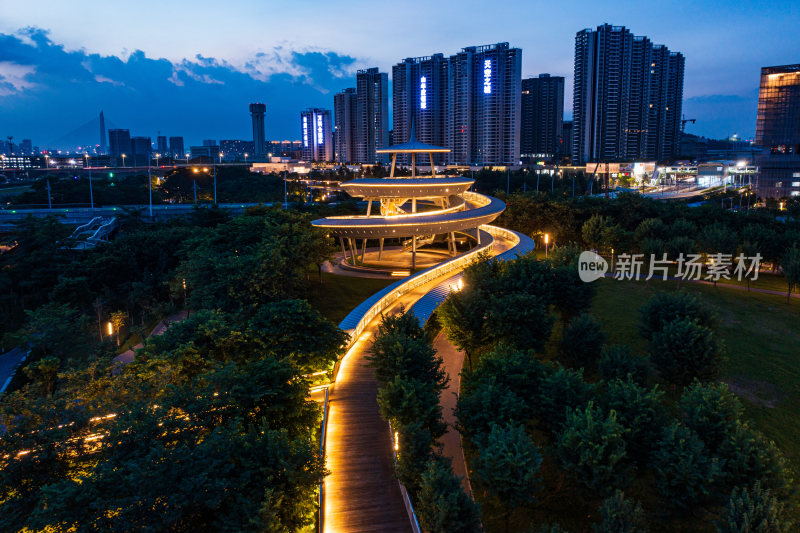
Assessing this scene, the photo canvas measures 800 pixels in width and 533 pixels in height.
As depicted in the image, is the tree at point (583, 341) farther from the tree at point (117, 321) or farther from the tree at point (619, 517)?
the tree at point (117, 321)

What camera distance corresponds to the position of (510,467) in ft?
42.4

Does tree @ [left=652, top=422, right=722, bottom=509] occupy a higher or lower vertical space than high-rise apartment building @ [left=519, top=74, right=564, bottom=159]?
lower

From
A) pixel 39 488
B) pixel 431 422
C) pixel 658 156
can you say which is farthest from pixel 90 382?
pixel 658 156

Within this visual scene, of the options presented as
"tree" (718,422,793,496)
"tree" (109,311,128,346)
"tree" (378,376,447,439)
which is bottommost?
"tree" (109,311,128,346)

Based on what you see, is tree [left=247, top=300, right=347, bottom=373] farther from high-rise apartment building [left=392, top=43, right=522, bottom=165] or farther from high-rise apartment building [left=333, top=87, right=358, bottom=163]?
high-rise apartment building [left=333, top=87, right=358, bottom=163]

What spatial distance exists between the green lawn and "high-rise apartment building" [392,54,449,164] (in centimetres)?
10130

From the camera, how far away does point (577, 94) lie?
12756 cm

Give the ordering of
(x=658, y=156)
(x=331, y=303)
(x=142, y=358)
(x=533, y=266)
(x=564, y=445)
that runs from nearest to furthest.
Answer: (x=564, y=445) → (x=142, y=358) → (x=533, y=266) → (x=331, y=303) → (x=658, y=156)

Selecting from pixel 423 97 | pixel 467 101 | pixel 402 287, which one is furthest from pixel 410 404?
pixel 423 97

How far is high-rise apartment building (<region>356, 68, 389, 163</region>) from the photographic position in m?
147

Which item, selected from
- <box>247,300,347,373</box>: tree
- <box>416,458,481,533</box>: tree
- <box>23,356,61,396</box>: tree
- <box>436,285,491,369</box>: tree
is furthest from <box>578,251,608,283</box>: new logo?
<box>23,356,61,396</box>: tree

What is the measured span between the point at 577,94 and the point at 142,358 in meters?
132

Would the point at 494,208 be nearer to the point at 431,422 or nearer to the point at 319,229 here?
the point at 319,229

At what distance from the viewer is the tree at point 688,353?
20.7 meters
